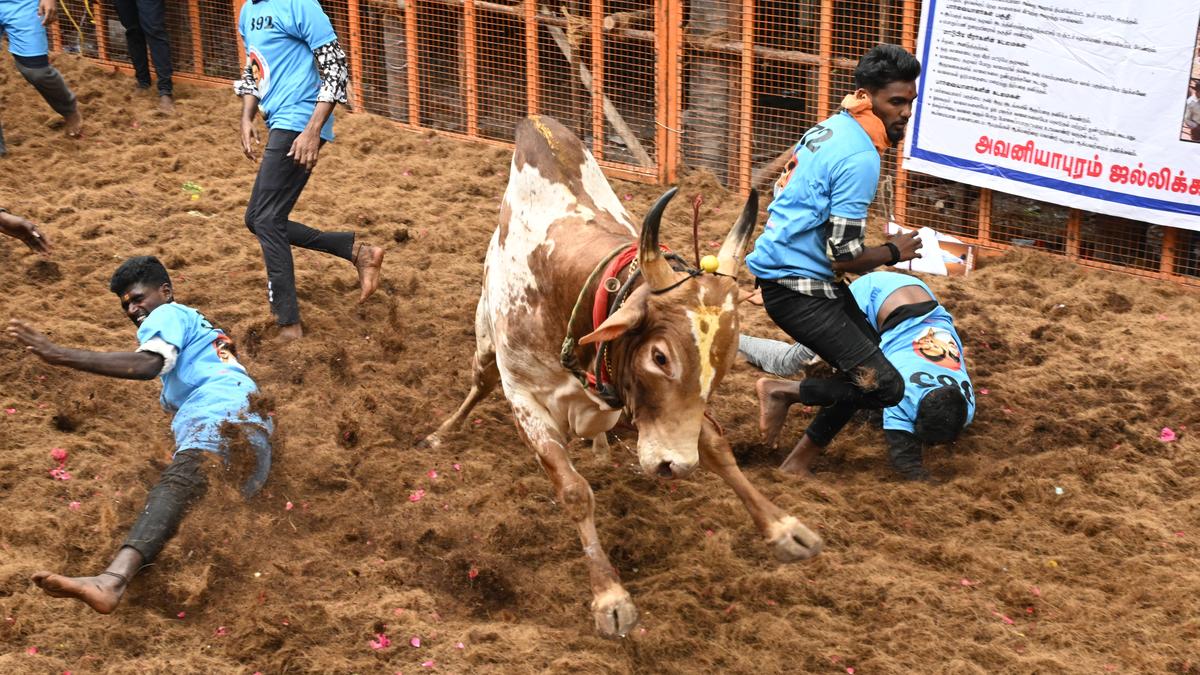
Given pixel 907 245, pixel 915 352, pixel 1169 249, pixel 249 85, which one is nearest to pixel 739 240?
pixel 907 245

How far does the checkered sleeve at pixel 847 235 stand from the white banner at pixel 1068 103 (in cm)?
358

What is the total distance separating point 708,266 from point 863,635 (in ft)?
4.93

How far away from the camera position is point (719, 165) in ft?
31.6

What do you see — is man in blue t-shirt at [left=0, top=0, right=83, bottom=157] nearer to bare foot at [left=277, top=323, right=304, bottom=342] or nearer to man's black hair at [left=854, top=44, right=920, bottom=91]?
bare foot at [left=277, top=323, right=304, bottom=342]

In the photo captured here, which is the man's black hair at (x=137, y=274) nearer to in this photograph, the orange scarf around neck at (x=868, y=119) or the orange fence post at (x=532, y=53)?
the orange scarf around neck at (x=868, y=119)

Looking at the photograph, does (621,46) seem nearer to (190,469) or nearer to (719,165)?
(719,165)

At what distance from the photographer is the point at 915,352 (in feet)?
20.5

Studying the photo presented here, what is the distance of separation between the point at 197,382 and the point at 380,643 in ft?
4.80

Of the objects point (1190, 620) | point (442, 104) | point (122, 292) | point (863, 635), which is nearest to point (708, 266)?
point (863, 635)

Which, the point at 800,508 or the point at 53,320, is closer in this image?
the point at 800,508

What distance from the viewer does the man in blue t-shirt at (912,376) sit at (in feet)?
19.5

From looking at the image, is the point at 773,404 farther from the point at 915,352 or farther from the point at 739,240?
the point at 739,240

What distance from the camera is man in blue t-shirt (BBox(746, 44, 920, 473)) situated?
497 centimetres

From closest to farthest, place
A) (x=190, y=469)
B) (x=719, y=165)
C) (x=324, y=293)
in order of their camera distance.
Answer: (x=190, y=469), (x=324, y=293), (x=719, y=165)
